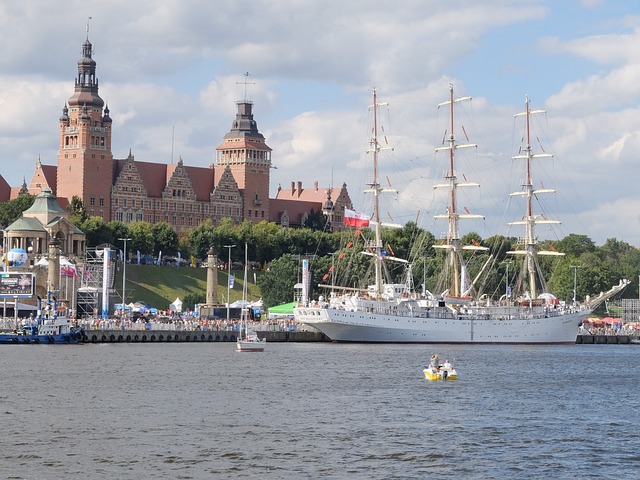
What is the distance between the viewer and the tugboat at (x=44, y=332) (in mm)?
123938

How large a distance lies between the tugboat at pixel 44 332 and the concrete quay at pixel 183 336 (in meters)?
4.36

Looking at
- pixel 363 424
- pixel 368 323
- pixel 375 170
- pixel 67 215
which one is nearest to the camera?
pixel 363 424

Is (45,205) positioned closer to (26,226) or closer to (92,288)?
(26,226)

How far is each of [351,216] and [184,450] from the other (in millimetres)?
94455

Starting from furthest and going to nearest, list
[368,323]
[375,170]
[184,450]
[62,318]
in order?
[375,170] → [368,323] → [62,318] → [184,450]

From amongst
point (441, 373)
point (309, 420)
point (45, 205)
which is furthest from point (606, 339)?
point (309, 420)

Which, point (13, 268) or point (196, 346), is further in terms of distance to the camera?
point (13, 268)

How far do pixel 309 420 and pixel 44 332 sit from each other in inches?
2497

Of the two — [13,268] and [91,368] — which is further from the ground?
[13,268]

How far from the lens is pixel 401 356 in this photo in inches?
4609

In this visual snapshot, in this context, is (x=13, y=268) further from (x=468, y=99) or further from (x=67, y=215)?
(x=468, y=99)

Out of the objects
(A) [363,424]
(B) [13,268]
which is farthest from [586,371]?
(B) [13,268]

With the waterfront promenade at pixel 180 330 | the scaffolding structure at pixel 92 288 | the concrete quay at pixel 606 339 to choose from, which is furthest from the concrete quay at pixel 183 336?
the concrete quay at pixel 606 339

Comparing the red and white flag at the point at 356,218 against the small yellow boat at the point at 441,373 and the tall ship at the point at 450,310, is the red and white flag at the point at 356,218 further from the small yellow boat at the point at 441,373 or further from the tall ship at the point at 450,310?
the small yellow boat at the point at 441,373
